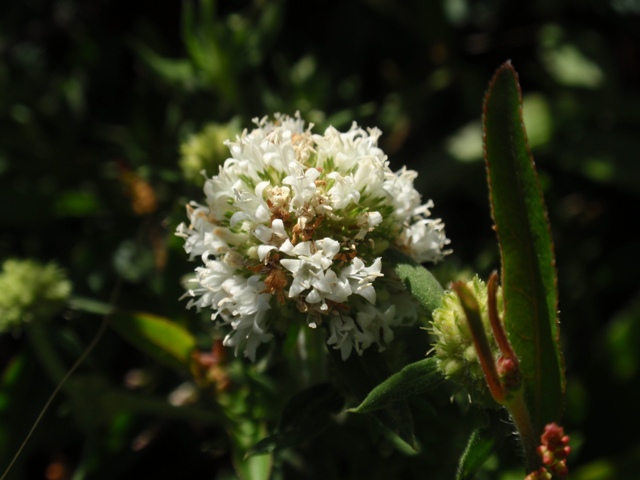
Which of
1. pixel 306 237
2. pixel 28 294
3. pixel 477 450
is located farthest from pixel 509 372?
pixel 28 294

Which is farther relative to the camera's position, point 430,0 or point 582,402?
point 430,0

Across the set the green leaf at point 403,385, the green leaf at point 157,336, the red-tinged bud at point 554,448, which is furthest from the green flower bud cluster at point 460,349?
the green leaf at point 157,336

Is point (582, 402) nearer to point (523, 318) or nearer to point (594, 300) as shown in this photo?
point (594, 300)

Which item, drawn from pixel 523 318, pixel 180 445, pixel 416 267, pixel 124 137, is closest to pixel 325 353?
pixel 416 267

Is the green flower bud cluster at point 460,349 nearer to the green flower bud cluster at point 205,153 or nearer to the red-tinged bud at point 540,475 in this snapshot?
the red-tinged bud at point 540,475

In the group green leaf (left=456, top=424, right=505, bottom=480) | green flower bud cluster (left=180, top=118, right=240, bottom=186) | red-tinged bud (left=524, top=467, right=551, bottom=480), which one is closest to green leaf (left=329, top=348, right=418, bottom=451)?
green leaf (left=456, top=424, right=505, bottom=480)

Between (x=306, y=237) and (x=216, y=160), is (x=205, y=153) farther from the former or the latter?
(x=306, y=237)
